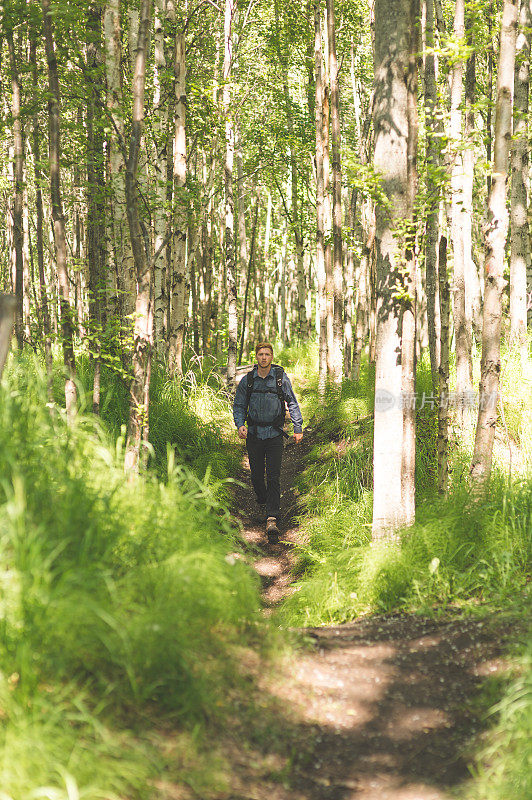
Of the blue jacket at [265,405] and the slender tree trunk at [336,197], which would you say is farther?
the slender tree trunk at [336,197]

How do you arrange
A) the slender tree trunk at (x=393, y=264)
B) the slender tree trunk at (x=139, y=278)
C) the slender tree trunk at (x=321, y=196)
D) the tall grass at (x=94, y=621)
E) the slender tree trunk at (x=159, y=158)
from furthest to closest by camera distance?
1. the slender tree trunk at (x=321, y=196)
2. the slender tree trunk at (x=159, y=158)
3. the slender tree trunk at (x=139, y=278)
4. the slender tree trunk at (x=393, y=264)
5. the tall grass at (x=94, y=621)

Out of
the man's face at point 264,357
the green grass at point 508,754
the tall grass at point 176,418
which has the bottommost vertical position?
the green grass at point 508,754

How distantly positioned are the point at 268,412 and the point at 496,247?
3166 mm

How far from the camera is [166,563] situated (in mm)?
3270

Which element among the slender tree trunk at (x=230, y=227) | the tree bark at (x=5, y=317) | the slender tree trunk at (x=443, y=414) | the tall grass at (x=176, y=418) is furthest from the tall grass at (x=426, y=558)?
the slender tree trunk at (x=230, y=227)

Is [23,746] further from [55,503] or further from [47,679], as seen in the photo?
[55,503]

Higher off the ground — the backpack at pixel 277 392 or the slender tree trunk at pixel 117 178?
the slender tree trunk at pixel 117 178

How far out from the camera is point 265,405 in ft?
24.3

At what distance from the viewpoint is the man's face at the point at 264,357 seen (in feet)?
24.1

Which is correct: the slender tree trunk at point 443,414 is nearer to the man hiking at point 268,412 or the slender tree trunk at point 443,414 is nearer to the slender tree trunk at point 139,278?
the man hiking at point 268,412

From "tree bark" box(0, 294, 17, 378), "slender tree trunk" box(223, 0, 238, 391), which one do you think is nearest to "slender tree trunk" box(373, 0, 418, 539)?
"tree bark" box(0, 294, 17, 378)

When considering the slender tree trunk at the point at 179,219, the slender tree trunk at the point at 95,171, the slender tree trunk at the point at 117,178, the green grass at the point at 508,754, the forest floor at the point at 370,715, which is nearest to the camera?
the green grass at the point at 508,754

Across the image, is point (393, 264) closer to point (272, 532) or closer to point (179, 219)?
point (272, 532)

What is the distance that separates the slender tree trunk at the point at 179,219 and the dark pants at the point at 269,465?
2.93m
